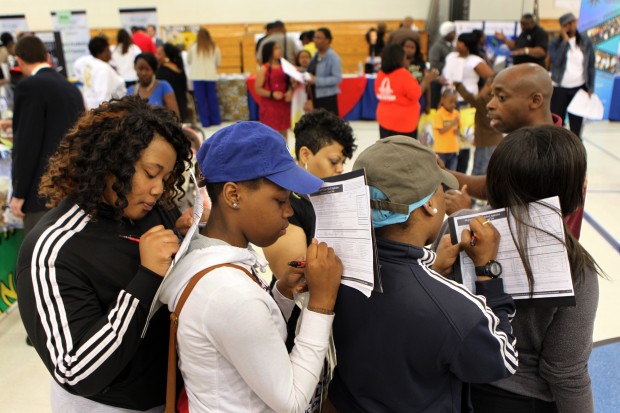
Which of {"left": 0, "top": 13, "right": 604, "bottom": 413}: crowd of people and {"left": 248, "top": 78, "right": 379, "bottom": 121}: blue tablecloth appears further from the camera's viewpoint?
{"left": 248, "top": 78, "right": 379, "bottom": 121}: blue tablecloth

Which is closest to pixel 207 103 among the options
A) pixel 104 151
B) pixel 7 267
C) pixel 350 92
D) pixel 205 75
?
pixel 205 75

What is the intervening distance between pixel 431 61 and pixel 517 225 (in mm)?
7269

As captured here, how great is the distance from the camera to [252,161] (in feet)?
3.65

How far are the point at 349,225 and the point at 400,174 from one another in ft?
0.52

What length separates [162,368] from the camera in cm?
130

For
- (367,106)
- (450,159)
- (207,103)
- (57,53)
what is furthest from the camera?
(367,106)

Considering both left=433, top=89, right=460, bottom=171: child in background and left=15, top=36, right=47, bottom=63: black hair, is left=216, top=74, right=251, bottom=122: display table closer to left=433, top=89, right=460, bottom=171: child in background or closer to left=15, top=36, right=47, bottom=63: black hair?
left=433, top=89, right=460, bottom=171: child in background

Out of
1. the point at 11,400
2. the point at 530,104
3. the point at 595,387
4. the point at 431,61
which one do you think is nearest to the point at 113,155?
the point at 530,104

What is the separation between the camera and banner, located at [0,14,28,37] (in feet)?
33.2

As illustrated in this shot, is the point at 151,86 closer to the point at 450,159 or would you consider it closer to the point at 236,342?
the point at 450,159

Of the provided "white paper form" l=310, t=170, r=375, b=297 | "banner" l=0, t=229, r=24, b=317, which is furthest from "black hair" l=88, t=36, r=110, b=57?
"white paper form" l=310, t=170, r=375, b=297

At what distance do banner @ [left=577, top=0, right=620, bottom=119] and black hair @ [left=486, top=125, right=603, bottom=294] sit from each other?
810 centimetres

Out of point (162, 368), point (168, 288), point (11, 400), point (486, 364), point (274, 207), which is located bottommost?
point (11, 400)

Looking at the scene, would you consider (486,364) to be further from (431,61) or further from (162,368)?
(431,61)
